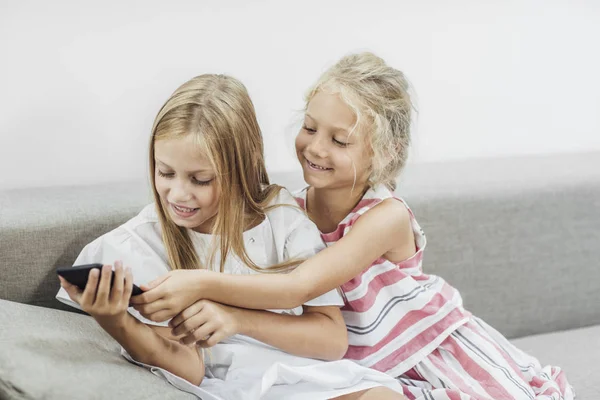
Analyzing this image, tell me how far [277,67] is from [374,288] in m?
0.65

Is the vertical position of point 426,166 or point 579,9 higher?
point 579,9

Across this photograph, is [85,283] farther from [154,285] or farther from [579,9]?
[579,9]

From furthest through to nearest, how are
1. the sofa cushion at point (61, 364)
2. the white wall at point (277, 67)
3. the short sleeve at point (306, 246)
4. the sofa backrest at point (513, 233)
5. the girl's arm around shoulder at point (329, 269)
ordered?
the sofa backrest at point (513, 233), the white wall at point (277, 67), the short sleeve at point (306, 246), the girl's arm around shoulder at point (329, 269), the sofa cushion at point (61, 364)

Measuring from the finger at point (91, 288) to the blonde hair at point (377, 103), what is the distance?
550 millimetres

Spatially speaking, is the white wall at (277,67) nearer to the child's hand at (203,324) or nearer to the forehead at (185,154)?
the forehead at (185,154)

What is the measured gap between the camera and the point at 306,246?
4.81 feet

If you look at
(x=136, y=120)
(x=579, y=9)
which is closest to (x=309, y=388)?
(x=136, y=120)

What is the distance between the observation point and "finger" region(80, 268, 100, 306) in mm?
1135

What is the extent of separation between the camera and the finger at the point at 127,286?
116 cm

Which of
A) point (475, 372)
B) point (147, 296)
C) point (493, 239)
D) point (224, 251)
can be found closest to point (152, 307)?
point (147, 296)

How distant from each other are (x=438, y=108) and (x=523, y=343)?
0.68 meters

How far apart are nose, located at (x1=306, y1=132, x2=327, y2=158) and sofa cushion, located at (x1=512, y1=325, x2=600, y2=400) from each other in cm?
73

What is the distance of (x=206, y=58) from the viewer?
186 cm

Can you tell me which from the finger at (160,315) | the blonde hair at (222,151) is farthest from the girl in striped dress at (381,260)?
the finger at (160,315)
